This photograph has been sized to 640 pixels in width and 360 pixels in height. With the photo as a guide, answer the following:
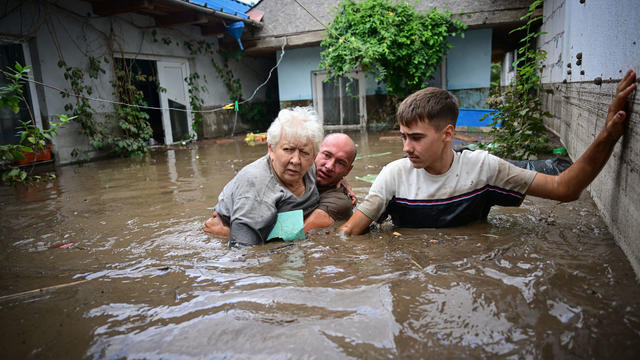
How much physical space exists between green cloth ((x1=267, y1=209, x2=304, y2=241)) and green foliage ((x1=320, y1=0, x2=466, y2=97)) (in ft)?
28.6

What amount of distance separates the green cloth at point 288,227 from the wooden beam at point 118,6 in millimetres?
7759

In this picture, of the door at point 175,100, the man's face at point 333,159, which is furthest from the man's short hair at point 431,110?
the door at point 175,100

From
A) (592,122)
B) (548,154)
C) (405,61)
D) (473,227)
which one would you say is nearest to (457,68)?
(405,61)

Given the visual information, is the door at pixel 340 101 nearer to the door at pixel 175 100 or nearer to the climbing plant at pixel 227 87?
the climbing plant at pixel 227 87

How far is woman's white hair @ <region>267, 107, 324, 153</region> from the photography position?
2.74 meters

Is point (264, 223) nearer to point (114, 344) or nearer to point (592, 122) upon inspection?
point (114, 344)

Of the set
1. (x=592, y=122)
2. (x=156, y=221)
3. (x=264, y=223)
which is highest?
(x=592, y=122)

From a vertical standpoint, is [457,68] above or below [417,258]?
above

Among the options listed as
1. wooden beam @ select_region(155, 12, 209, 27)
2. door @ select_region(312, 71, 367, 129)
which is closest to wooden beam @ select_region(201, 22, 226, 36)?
wooden beam @ select_region(155, 12, 209, 27)

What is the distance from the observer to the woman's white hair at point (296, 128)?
2.74 m

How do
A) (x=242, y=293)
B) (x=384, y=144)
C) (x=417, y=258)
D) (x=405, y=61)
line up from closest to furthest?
(x=242, y=293), (x=417, y=258), (x=384, y=144), (x=405, y=61)

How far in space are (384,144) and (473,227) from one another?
250 inches

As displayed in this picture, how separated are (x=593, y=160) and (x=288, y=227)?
6.26ft

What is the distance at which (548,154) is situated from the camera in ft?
17.9
